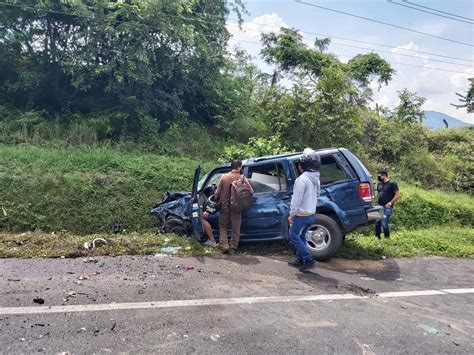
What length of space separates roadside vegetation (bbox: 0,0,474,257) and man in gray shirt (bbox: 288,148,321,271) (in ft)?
10.7

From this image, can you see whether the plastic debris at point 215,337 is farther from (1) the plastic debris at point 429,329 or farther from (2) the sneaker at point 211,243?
(2) the sneaker at point 211,243

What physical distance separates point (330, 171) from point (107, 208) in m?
5.29

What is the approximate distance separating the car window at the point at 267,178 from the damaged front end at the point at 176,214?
1.39 m

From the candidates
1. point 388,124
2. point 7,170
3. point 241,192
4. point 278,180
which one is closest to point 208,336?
point 241,192

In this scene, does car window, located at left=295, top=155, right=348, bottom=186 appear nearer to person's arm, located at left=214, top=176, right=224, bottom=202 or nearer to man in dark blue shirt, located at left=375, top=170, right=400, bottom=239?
person's arm, located at left=214, top=176, right=224, bottom=202

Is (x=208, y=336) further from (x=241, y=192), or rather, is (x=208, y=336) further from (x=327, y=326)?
(x=241, y=192)

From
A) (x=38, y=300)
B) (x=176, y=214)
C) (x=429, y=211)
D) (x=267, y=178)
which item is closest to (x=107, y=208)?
(x=176, y=214)

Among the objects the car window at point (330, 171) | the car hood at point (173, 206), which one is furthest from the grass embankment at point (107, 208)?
the car window at point (330, 171)

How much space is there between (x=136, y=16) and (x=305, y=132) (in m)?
6.70

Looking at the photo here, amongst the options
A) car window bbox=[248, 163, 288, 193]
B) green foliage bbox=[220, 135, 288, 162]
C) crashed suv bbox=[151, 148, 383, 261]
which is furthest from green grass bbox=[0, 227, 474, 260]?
green foliage bbox=[220, 135, 288, 162]

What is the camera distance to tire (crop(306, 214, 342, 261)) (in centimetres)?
665

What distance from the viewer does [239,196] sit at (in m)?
6.80

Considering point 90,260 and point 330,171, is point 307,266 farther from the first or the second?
point 90,260

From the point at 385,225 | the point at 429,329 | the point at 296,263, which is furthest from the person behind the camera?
the point at 385,225
